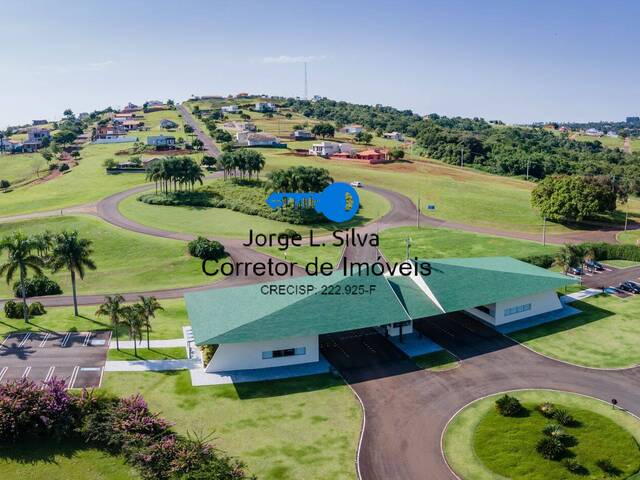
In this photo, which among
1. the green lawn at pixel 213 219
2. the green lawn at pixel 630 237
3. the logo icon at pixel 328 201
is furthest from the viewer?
the logo icon at pixel 328 201

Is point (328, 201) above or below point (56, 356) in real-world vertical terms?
above

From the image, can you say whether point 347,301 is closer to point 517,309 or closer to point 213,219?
point 517,309

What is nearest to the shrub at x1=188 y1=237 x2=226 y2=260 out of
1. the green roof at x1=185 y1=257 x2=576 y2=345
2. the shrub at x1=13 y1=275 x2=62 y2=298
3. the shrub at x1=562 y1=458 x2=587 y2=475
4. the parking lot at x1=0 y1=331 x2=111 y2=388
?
the shrub at x1=13 y1=275 x2=62 y2=298

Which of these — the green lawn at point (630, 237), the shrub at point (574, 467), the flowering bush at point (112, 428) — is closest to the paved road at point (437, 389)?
the shrub at point (574, 467)

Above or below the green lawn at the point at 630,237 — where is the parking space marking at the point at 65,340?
below

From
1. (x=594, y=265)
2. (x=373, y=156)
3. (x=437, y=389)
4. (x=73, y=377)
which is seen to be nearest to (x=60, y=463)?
(x=73, y=377)

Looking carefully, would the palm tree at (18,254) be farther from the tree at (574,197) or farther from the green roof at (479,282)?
the tree at (574,197)

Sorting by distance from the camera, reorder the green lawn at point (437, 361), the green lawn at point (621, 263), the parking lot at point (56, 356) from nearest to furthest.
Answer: the parking lot at point (56, 356) → the green lawn at point (437, 361) → the green lawn at point (621, 263)
